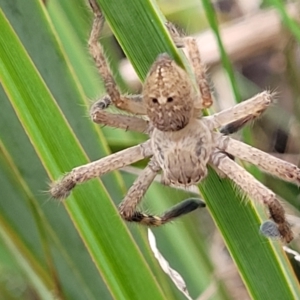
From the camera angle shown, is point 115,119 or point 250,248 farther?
point 115,119

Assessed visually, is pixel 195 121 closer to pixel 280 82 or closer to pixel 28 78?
pixel 28 78

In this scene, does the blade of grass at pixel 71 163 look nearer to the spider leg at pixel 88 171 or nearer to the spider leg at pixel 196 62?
the spider leg at pixel 88 171

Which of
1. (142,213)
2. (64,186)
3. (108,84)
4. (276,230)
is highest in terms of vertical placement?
(108,84)

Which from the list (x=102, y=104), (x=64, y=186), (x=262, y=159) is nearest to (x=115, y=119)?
(x=102, y=104)

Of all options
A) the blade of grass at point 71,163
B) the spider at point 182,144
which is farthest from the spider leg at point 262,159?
the blade of grass at point 71,163

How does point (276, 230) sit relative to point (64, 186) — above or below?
below

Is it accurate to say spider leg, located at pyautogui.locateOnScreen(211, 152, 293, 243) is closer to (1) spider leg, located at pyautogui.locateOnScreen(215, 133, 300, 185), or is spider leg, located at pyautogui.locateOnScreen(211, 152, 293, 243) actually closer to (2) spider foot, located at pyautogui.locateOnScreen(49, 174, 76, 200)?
(1) spider leg, located at pyautogui.locateOnScreen(215, 133, 300, 185)

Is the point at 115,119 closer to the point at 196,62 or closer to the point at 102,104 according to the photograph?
the point at 102,104

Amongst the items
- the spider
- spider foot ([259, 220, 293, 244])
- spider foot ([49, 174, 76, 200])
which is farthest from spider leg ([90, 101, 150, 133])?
spider foot ([259, 220, 293, 244])
